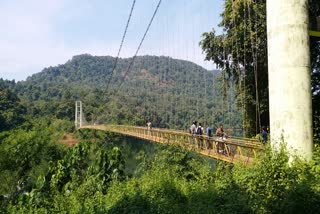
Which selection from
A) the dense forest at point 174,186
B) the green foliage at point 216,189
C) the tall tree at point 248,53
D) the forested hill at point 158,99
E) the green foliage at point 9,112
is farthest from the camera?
the green foliage at point 9,112

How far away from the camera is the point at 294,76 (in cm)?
752

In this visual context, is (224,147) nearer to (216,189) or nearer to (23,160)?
(216,189)

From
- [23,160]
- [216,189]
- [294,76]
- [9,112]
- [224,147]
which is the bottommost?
[23,160]

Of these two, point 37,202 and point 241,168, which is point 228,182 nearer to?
point 241,168

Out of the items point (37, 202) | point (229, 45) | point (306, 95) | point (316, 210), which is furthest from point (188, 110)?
point (316, 210)

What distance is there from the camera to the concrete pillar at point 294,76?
7.52 metres

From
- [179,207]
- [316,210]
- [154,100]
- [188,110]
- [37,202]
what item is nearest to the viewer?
[316,210]

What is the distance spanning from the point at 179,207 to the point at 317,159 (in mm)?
3072

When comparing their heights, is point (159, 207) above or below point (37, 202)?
above

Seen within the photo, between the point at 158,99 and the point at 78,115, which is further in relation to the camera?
the point at 78,115

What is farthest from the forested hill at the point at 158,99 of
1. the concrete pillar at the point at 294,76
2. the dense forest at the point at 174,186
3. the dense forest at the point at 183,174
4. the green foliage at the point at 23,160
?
the green foliage at the point at 23,160

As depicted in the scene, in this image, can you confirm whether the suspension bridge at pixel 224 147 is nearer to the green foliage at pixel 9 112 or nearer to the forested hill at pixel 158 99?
the forested hill at pixel 158 99

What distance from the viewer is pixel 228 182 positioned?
23.7 ft

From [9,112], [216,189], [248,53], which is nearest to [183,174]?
[216,189]
